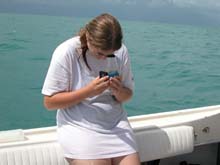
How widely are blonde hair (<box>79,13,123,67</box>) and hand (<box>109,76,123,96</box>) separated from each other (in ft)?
0.39

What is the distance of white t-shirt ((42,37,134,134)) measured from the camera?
1555 millimetres

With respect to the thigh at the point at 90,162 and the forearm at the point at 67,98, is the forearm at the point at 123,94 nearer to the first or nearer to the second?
the forearm at the point at 67,98

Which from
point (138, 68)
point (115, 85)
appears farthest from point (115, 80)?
point (138, 68)

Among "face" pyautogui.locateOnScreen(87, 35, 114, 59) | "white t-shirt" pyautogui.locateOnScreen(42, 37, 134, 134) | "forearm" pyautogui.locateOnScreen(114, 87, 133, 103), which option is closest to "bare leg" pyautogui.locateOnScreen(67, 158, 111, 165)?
"white t-shirt" pyautogui.locateOnScreen(42, 37, 134, 134)

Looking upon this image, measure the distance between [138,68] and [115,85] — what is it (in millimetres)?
6652

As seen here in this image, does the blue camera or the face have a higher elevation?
the face

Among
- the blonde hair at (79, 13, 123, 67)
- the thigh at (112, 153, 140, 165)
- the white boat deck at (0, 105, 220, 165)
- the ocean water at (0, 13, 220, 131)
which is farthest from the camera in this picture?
the ocean water at (0, 13, 220, 131)

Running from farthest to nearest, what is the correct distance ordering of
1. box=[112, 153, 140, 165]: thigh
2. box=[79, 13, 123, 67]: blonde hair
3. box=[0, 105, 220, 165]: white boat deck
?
box=[0, 105, 220, 165]: white boat deck, box=[112, 153, 140, 165]: thigh, box=[79, 13, 123, 67]: blonde hair

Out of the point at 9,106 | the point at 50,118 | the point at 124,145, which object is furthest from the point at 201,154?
the point at 9,106

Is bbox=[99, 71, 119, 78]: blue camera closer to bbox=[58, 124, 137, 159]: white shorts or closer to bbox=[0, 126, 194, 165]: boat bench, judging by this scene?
bbox=[58, 124, 137, 159]: white shorts

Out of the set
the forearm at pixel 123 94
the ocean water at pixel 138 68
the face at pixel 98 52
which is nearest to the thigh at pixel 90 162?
the forearm at pixel 123 94

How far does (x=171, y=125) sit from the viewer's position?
1990 mm

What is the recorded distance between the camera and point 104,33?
1461mm

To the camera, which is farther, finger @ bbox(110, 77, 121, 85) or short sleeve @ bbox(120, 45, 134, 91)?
short sleeve @ bbox(120, 45, 134, 91)
